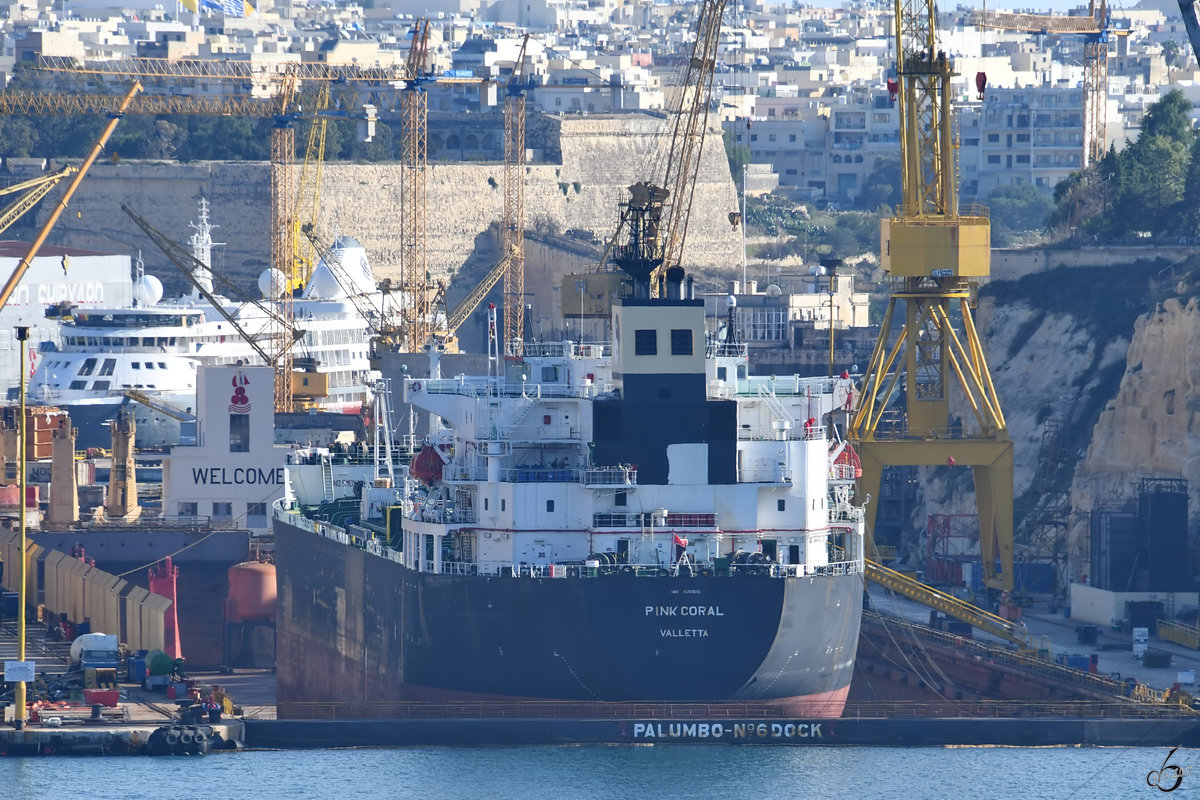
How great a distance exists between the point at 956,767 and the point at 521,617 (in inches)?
321

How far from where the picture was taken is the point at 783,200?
168 m

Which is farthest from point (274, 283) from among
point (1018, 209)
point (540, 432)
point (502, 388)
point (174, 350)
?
point (540, 432)

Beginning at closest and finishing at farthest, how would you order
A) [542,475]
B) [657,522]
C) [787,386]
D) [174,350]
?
1. [657,522]
2. [542,475]
3. [787,386]
4. [174,350]

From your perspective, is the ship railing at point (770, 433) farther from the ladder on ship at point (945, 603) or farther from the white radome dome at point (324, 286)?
the white radome dome at point (324, 286)

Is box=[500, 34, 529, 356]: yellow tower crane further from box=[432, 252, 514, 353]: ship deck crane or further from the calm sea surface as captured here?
the calm sea surface

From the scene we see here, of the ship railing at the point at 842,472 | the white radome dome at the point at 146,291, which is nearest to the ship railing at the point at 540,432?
the ship railing at the point at 842,472

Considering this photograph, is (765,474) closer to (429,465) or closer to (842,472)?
(842,472)

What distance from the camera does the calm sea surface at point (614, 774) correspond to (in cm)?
5456

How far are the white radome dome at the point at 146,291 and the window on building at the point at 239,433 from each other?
35.8m

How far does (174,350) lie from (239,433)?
1278 inches

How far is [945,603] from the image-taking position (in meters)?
69.8

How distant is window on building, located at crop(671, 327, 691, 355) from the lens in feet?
192

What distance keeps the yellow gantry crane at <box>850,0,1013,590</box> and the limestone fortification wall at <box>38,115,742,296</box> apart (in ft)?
208

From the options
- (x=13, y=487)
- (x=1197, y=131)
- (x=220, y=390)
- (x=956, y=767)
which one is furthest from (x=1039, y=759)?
(x=1197, y=131)
